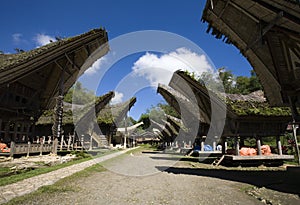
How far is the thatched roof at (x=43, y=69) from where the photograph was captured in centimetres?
931

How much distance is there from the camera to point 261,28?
489 centimetres

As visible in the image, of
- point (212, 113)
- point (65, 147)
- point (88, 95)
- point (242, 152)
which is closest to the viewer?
point (242, 152)

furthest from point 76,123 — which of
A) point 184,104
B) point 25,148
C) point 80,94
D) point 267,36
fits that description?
point 80,94

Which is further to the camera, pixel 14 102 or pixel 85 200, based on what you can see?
pixel 14 102

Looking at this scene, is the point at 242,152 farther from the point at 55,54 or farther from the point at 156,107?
the point at 156,107

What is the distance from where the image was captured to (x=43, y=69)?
13406 mm

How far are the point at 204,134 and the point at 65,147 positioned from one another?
15091 mm

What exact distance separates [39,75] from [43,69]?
1.86 feet

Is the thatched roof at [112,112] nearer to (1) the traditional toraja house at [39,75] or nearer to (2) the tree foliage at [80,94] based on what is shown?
(1) the traditional toraja house at [39,75]

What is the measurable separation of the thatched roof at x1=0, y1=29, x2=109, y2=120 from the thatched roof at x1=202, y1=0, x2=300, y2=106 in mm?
8296

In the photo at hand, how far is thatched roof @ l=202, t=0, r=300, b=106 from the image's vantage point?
418 centimetres

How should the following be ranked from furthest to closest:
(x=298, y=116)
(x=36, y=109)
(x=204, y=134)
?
1. (x=204, y=134)
2. (x=36, y=109)
3. (x=298, y=116)

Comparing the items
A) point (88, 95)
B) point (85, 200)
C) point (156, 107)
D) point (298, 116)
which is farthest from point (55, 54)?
point (156, 107)

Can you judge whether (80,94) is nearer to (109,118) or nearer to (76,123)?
(109,118)
